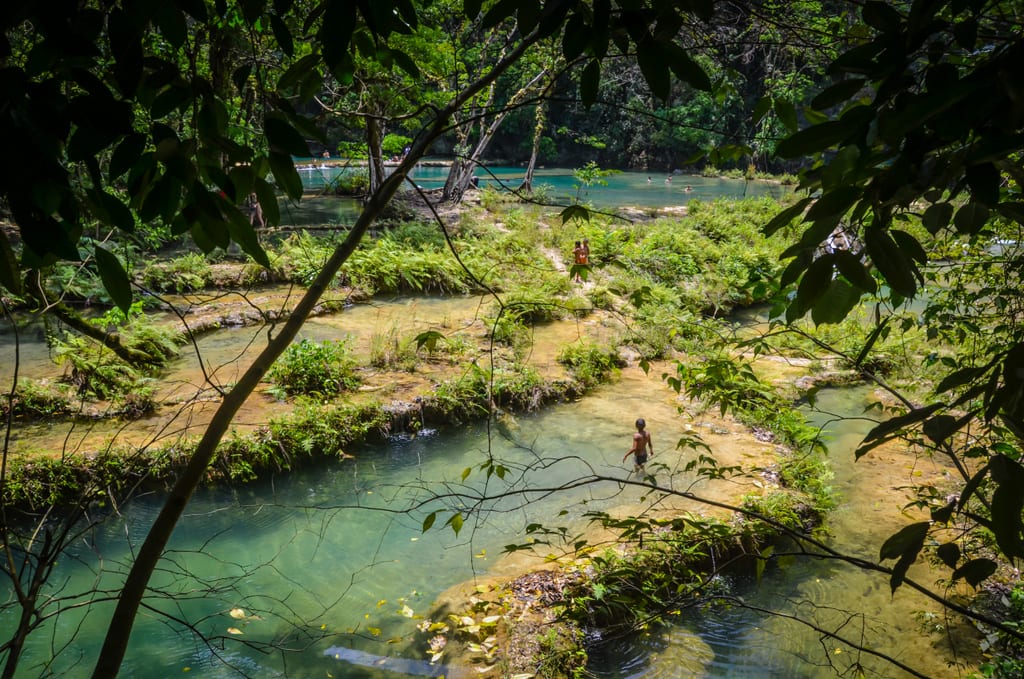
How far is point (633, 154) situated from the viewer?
32281 millimetres

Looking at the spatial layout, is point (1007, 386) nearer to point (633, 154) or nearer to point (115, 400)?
point (115, 400)

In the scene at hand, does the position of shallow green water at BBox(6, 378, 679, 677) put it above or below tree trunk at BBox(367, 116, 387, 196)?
below

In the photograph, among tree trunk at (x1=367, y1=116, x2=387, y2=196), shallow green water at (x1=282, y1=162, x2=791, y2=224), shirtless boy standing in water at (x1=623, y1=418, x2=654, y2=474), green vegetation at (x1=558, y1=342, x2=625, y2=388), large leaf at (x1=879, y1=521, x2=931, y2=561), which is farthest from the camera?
shallow green water at (x1=282, y1=162, x2=791, y2=224)

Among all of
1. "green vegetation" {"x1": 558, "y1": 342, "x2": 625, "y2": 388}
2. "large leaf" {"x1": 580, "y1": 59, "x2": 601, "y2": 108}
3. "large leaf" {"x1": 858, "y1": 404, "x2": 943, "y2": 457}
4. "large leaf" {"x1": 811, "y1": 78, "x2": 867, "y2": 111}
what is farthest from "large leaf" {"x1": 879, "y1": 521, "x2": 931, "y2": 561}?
"green vegetation" {"x1": 558, "y1": 342, "x2": 625, "y2": 388}

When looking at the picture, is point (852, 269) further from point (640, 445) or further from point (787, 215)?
point (640, 445)

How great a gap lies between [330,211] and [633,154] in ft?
63.9

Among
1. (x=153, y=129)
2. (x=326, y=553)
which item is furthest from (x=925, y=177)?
(x=326, y=553)

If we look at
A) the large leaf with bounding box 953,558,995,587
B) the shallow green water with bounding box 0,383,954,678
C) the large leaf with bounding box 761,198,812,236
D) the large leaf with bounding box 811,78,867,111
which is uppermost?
the large leaf with bounding box 811,78,867,111

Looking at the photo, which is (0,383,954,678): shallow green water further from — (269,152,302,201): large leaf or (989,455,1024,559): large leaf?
(989,455,1024,559): large leaf

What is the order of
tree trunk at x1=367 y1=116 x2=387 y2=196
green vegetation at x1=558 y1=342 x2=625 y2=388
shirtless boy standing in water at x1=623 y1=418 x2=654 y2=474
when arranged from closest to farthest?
tree trunk at x1=367 y1=116 x2=387 y2=196
shirtless boy standing in water at x1=623 y1=418 x2=654 y2=474
green vegetation at x1=558 y1=342 x2=625 y2=388

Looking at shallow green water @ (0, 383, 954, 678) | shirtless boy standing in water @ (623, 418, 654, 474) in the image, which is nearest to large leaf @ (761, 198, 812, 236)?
shallow green water @ (0, 383, 954, 678)

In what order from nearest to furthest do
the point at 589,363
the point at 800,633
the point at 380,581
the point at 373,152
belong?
1. the point at 373,152
2. the point at 800,633
3. the point at 380,581
4. the point at 589,363

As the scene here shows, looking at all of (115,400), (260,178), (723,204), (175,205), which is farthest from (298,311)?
(723,204)

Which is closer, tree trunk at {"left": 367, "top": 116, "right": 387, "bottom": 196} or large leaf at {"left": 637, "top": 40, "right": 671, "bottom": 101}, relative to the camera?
large leaf at {"left": 637, "top": 40, "right": 671, "bottom": 101}
